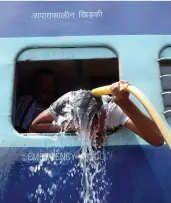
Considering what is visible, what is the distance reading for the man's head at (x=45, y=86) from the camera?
325cm

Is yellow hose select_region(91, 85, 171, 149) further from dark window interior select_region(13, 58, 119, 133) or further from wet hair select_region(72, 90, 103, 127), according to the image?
dark window interior select_region(13, 58, 119, 133)

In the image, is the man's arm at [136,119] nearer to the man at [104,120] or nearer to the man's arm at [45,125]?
the man at [104,120]

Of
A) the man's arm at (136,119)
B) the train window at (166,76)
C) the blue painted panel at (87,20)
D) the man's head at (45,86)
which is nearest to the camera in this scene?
the man's arm at (136,119)

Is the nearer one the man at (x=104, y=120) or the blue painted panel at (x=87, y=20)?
the man at (x=104, y=120)

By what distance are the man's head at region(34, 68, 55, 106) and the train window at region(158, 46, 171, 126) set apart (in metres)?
0.87

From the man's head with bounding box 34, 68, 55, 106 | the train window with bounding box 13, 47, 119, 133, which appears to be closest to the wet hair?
the train window with bounding box 13, 47, 119, 133

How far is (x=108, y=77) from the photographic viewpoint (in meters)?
3.61

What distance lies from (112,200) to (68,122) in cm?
55

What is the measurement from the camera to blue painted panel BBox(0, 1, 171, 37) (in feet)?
9.66

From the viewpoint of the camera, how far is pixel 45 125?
2.75 meters

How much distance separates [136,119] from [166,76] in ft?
1.64

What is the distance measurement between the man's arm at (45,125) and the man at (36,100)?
0.66 ft

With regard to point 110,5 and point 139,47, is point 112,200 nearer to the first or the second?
point 139,47

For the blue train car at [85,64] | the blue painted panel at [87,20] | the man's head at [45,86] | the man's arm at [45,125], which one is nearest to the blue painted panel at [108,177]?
the blue train car at [85,64]
